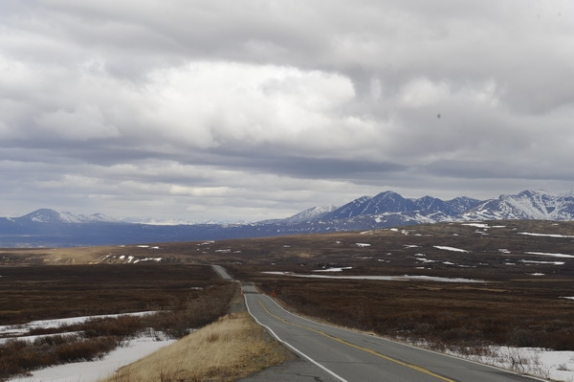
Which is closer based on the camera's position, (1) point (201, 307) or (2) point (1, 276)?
(1) point (201, 307)

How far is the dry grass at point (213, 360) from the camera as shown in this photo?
1516 cm

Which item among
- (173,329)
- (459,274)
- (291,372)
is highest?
(291,372)

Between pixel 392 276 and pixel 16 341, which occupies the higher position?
pixel 16 341

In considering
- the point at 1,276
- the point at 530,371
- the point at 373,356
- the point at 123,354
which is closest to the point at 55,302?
the point at 123,354

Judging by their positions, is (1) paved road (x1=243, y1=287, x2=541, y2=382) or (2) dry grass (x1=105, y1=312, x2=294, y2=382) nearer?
(2) dry grass (x1=105, y1=312, x2=294, y2=382)

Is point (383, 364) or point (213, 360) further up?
point (213, 360)

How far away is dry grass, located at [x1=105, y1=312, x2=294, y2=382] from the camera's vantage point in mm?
15156

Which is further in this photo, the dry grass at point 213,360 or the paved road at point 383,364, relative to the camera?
the paved road at point 383,364

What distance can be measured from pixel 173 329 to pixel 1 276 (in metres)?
107

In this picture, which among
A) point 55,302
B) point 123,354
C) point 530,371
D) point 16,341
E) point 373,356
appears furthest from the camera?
point 55,302

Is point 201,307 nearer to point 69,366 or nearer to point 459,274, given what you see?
point 69,366

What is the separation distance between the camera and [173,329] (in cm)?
3597

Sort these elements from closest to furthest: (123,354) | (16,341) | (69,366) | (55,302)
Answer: (69,366) < (123,354) < (16,341) < (55,302)

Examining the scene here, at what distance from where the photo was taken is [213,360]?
18.0m
